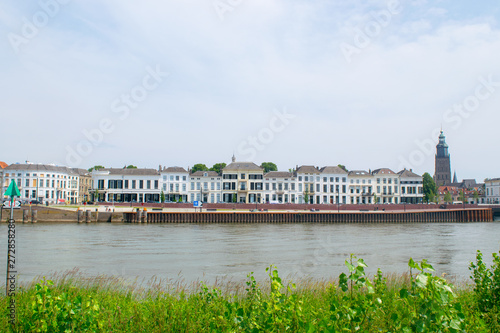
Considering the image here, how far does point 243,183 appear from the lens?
309ft

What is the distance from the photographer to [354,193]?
103125 mm

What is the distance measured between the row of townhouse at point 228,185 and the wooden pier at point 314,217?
19.2m

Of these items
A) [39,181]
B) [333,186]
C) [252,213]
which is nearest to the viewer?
[252,213]

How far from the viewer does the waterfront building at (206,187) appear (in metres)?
93.9

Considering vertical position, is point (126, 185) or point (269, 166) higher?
point (269, 166)

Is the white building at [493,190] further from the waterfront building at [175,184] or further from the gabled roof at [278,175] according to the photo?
the waterfront building at [175,184]

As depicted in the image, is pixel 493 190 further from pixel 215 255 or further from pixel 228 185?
pixel 215 255

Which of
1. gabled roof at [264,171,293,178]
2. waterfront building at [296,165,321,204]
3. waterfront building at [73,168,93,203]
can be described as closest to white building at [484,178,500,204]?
waterfront building at [296,165,321,204]

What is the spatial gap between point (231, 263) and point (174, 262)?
3785mm

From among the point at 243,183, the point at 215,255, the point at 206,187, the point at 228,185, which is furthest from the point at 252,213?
the point at 215,255

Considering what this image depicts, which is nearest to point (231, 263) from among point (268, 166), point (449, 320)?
point (449, 320)

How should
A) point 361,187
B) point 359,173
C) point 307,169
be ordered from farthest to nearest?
point 359,173 → point 361,187 → point 307,169

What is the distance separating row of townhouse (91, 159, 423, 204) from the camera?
90.7 meters

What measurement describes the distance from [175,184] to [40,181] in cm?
3106
